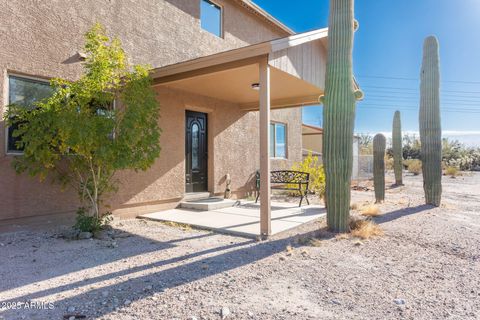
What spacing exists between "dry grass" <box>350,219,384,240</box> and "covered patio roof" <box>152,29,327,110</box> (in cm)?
315

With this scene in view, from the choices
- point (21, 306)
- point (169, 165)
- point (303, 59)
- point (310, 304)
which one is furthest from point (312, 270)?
point (169, 165)

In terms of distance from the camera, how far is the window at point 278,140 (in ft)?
39.7

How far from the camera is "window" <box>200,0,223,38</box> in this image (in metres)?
9.43

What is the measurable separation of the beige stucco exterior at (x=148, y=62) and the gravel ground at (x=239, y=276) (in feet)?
3.34

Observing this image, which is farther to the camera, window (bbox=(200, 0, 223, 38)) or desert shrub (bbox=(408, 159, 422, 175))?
desert shrub (bbox=(408, 159, 422, 175))

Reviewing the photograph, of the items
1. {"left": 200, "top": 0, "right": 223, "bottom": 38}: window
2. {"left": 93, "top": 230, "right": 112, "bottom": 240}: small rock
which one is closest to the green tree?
{"left": 93, "top": 230, "right": 112, "bottom": 240}: small rock

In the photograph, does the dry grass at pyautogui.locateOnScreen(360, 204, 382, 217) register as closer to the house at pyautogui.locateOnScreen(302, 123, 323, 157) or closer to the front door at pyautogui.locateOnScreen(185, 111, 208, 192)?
the front door at pyautogui.locateOnScreen(185, 111, 208, 192)

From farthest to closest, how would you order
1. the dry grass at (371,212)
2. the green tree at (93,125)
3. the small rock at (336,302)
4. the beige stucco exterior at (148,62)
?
the dry grass at (371,212)
the beige stucco exterior at (148,62)
the green tree at (93,125)
the small rock at (336,302)

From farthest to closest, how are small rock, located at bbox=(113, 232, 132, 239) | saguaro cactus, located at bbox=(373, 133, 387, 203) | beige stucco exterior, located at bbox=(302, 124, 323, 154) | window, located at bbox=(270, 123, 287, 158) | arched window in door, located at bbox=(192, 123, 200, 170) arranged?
beige stucco exterior, located at bbox=(302, 124, 323, 154), window, located at bbox=(270, 123, 287, 158), saguaro cactus, located at bbox=(373, 133, 387, 203), arched window in door, located at bbox=(192, 123, 200, 170), small rock, located at bbox=(113, 232, 132, 239)

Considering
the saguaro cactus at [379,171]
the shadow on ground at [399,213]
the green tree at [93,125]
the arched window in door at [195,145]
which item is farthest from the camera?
the saguaro cactus at [379,171]

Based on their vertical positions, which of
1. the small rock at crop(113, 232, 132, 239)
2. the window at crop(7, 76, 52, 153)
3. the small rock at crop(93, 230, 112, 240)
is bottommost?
the small rock at crop(113, 232, 132, 239)

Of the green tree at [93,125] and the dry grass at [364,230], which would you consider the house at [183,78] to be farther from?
the dry grass at [364,230]

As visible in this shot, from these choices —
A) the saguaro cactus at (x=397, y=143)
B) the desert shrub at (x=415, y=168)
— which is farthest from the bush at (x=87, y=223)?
the desert shrub at (x=415, y=168)

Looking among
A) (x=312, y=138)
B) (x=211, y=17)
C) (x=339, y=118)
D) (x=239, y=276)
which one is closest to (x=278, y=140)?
(x=211, y=17)
